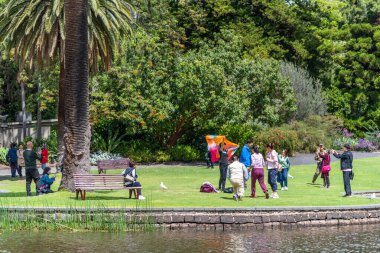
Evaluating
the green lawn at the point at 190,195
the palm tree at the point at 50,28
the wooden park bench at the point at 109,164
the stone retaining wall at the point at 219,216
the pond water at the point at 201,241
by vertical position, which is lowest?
the pond water at the point at 201,241

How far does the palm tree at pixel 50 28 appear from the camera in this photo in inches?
1361

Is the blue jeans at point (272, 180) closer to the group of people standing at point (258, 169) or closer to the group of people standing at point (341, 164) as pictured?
the group of people standing at point (258, 169)

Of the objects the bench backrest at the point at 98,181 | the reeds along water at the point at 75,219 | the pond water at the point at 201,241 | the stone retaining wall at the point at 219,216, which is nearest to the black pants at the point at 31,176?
the bench backrest at the point at 98,181

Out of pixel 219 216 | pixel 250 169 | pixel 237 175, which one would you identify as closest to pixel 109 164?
pixel 250 169

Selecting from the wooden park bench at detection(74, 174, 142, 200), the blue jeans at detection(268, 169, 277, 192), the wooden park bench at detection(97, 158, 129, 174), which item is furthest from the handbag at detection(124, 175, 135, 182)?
the wooden park bench at detection(97, 158, 129, 174)

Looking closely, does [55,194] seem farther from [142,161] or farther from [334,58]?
[334,58]

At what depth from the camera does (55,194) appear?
24484 mm

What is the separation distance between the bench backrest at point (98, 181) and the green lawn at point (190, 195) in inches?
16.8

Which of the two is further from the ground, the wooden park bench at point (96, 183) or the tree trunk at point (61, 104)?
the tree trunk at point (61, 104)

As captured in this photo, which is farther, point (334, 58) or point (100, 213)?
point (334, 58)

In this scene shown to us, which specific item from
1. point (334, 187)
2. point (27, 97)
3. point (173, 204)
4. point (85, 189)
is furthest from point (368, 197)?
point (27, 97)

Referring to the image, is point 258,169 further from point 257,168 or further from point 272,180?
point 272,180

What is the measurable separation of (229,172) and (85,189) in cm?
440

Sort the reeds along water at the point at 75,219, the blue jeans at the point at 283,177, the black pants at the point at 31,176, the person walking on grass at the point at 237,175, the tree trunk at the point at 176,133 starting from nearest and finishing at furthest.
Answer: the reeds along water at the point at 75,219 → the person walking on grass at the point at 237,175 → the black pants at the point at 31,176 → the blue jeans at the point at 283,177 → the tree trunk at the point at 176,133
